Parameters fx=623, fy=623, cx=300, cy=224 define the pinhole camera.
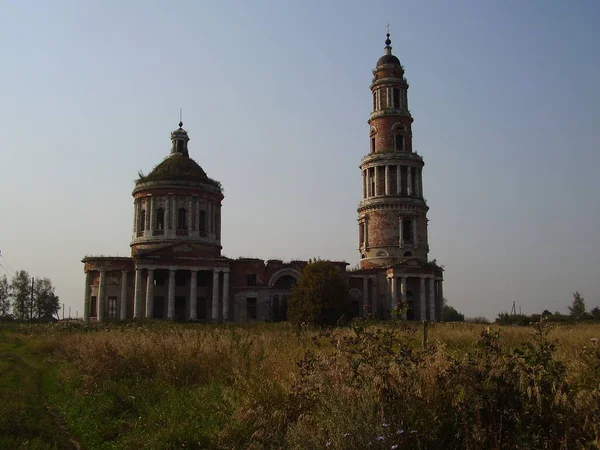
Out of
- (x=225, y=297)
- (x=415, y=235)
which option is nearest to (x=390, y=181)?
(x=415, y=235)

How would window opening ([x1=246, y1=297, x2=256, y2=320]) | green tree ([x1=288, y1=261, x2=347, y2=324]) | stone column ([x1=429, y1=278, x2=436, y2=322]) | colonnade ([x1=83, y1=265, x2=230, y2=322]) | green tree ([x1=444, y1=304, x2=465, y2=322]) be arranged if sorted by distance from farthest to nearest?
1. green tree ([x1=444, y1=304, x2=465, y2=322])
2. stone column ([x1=429, y1=278, x2=436, y2=322])
3. window opening ([x1=246, y1=297, x2=256, y2=320])
4. colonnade ([x1=83, y1=265, x2=230, y2=322])
5. green tree ([x1=288, y1=261, x2=347, y2=324])

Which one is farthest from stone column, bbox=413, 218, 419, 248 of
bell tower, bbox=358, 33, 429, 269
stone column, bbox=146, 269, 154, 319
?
stone column, bbox=146, 269, 154, 319

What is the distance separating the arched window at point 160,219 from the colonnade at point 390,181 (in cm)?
1895

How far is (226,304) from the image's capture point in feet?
170

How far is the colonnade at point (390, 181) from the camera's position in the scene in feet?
190

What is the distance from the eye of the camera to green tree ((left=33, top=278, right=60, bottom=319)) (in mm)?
101869

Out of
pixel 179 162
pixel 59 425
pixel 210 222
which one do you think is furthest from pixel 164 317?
pixel 59 425

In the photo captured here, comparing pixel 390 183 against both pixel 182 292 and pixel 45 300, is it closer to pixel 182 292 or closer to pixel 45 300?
pixel 182 292

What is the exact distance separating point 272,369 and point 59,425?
3917 mm

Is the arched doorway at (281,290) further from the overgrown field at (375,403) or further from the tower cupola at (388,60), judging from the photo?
the overgrown field at (375,403)

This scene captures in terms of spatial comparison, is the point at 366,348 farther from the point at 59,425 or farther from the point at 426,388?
the point at 59,425

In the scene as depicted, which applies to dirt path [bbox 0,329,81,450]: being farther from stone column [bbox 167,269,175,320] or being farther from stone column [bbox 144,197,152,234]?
stone column [bbox 144,197,152,234]

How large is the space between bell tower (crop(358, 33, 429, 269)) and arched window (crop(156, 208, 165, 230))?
722 inches

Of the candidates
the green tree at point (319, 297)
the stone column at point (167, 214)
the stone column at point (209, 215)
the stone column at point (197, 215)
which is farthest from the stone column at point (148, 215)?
the green tree at point (319, 297)
